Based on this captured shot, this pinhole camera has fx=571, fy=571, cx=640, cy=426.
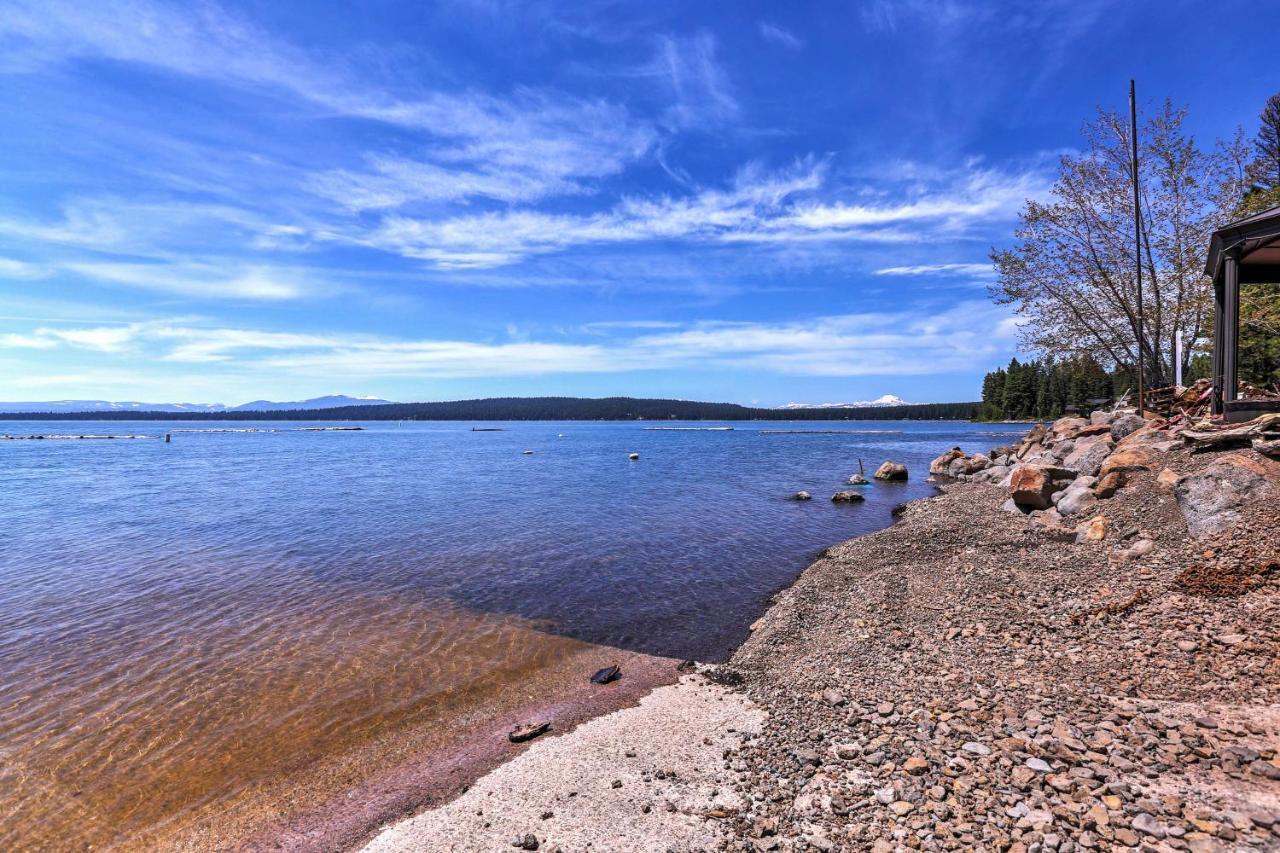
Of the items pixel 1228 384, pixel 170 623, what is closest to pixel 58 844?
pixel 170 623

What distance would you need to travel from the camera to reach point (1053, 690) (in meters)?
6.31

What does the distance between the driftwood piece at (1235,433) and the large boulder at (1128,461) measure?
90 cm

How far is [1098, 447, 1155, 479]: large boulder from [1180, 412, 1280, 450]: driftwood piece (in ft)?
2.94

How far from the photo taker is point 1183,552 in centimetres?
916

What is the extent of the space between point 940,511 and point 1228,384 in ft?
32.5

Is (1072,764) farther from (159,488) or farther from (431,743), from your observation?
(159,488)

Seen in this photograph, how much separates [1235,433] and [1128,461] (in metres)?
2.33

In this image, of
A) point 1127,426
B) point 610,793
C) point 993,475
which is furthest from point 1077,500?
point 993,475

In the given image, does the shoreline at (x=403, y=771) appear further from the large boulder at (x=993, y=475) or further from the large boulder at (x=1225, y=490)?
the large boulder at (x=993, y=475)

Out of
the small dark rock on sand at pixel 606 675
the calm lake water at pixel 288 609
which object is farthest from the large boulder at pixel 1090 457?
the small dark rock on sand at pixel 606 675

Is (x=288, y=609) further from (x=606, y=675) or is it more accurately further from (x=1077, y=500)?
(x=1077, y=500)

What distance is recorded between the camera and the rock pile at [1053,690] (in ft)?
14.6

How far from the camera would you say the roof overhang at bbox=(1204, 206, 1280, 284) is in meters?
11.5

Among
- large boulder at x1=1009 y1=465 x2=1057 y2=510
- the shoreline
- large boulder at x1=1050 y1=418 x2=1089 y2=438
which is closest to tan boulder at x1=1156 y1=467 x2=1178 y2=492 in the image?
large boulder at x1=1009 y1=465 x2=1057 y2=510
